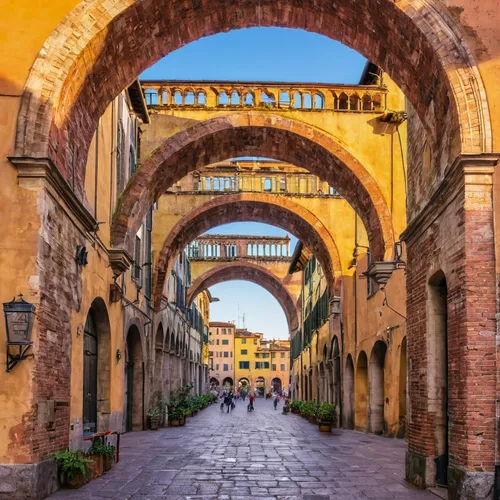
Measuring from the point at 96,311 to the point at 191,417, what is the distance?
1795 centimetres

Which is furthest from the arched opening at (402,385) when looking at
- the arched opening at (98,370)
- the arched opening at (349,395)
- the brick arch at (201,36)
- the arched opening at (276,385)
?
the arched opening at (276,385)

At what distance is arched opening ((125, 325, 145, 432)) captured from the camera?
71.8 ft

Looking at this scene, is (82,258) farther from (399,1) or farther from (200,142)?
(200,142)

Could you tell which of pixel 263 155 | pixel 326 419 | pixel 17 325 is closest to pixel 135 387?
pixel 326 419

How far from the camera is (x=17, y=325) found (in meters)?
8.48

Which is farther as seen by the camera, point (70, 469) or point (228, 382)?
point (228, 382)

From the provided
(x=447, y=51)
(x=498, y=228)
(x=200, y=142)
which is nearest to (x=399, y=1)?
(x=447, y=51)

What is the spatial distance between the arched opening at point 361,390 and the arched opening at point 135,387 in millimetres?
6700

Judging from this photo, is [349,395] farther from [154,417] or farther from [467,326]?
[467,326]

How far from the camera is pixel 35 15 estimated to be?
9531 mm

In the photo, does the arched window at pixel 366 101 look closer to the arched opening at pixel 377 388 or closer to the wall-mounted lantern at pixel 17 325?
the arched opening at pixel 377 388

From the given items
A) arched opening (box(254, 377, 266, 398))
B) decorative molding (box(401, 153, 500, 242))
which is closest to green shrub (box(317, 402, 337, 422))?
decorative molding (box(401, 153, 500, 242))

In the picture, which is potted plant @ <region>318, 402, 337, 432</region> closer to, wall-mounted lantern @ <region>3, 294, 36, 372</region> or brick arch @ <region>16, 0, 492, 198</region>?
brick arch @ <region>16, 0, 492, 198</region>

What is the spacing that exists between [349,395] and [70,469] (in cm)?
1581
